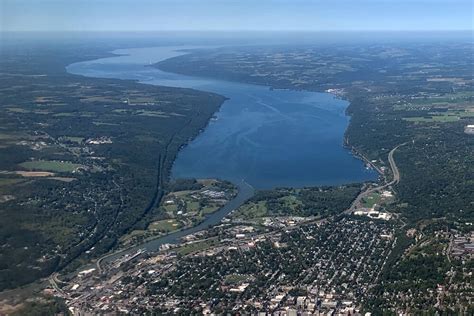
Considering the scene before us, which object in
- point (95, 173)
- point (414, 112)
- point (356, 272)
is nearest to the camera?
point (356, 272)

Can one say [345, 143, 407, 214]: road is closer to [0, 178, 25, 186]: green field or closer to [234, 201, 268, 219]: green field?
[234, 201, 268, 219]: green field

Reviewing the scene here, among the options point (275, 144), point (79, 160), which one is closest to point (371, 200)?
point (275, 144)

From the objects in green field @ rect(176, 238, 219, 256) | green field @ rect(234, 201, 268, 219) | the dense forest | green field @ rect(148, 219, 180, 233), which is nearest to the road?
green field @ rect(234, 201, 268, 219)

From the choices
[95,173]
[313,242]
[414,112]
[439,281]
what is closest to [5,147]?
[95,173]

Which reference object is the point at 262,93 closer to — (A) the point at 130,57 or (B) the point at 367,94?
(B) the point at 367,94

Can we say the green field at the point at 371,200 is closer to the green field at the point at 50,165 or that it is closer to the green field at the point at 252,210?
the green field at the point at 252,210

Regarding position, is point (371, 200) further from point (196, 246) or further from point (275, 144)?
point (275, 144)

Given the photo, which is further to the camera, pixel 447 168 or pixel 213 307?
pixel 447 168
